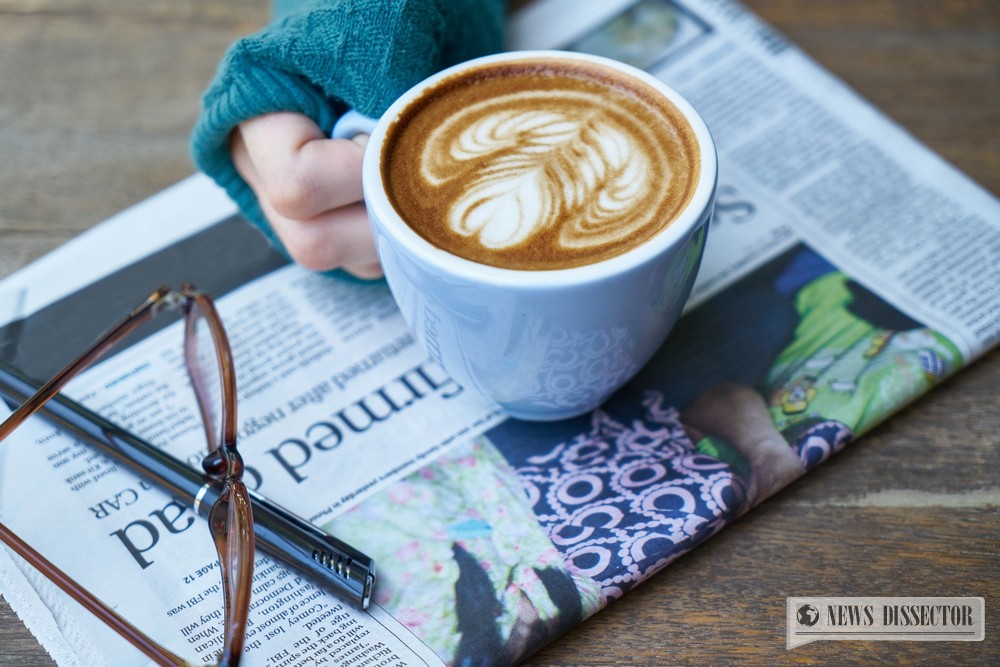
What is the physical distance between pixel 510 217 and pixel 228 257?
0.30m

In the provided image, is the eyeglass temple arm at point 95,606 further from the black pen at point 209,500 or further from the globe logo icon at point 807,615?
the globe logo icon at point 807,615

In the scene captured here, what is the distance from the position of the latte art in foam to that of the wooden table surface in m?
0.21

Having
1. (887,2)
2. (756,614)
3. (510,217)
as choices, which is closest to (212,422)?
(510,217)

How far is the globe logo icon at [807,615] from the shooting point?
1.60 feet

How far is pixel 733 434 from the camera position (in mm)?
560

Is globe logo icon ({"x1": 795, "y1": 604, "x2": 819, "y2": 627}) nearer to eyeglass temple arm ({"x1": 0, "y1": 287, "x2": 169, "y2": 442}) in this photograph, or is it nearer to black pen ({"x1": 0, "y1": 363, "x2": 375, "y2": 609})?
black pen ({"x1": 0, "y1": 363, "x2": 375, "y2": 609})

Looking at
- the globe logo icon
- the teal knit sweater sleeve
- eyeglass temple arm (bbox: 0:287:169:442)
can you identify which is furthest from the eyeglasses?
the globe logo icon

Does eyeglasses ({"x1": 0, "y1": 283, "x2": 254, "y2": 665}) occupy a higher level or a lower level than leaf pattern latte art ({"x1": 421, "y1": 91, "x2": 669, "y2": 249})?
lower

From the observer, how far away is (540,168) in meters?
0.49

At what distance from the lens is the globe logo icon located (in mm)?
488

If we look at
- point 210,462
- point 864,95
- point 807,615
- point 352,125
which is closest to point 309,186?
point 352,125

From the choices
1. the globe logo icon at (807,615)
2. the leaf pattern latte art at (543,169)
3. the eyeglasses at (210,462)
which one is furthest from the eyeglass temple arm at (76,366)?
the globe logo icon at (807,615)

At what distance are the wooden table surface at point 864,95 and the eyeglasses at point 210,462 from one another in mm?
69

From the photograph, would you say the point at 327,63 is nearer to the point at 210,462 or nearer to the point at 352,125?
the point at 352,125
